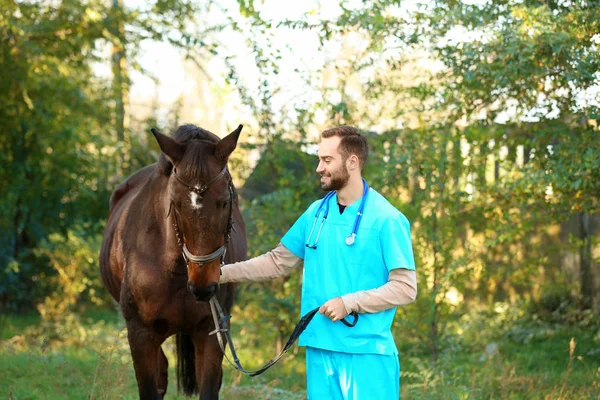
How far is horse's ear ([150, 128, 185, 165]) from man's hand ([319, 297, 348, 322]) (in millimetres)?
1080

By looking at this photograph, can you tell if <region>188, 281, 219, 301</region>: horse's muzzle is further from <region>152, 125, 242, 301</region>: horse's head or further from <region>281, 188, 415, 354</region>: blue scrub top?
<region>281, 188, 415, 354</region>: blue scrub top

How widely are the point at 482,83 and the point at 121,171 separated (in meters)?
7.76

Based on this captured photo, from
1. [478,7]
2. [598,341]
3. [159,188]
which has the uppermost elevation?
[478,7]

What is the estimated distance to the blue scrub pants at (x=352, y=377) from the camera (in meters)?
2.92

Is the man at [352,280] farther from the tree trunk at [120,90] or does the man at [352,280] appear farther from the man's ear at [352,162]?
the tree trunk at [120,90]

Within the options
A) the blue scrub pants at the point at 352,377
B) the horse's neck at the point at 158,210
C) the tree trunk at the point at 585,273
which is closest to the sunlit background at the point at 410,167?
the tree trunk at the point at 585,273

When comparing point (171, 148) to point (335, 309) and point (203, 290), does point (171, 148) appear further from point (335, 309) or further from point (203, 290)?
point (335, 309)

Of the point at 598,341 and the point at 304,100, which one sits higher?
the point at 304,100

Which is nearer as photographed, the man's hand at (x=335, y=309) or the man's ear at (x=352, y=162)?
the man's hand at (x=335, y=309)

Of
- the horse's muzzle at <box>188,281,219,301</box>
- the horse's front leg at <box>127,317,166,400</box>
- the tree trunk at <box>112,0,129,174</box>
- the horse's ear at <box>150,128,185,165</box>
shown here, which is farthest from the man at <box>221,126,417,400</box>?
the tree trunk at <box>112,0,129,174</box>

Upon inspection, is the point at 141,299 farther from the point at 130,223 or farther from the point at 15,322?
the point at 15,322

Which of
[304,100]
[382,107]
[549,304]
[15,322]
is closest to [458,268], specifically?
[382,107]

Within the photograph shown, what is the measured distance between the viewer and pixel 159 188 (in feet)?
13.5

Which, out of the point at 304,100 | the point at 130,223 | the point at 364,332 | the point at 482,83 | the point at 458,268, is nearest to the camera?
the point at 364,332
